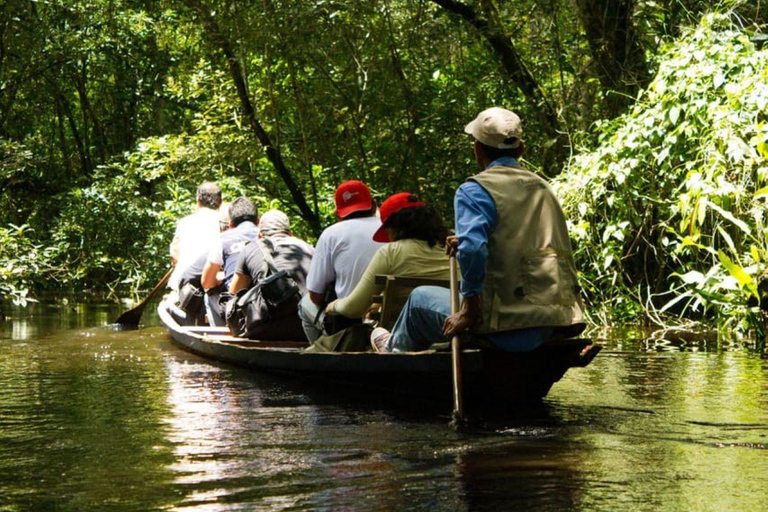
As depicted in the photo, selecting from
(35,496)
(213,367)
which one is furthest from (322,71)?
(35,496)

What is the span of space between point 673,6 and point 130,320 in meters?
6.89

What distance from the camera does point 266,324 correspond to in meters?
8.50

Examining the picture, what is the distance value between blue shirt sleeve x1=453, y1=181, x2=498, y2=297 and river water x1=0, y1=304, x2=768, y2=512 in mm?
736

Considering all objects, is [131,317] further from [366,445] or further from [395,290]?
[366,445]

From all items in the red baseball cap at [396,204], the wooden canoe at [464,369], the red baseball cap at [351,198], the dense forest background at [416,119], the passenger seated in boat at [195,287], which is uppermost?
the dense forest background at [416,119]

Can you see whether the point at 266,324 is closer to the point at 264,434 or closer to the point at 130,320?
the point at 264,434

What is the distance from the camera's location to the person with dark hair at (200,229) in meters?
10.3

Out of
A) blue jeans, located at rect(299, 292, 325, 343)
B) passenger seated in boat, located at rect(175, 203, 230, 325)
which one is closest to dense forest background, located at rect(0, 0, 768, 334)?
blue jeans, located at rect(299, 292, 325, 343)

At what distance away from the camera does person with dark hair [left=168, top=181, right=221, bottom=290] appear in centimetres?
1027

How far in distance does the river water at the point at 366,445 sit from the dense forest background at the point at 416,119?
192cm

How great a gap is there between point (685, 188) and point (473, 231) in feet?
19.3

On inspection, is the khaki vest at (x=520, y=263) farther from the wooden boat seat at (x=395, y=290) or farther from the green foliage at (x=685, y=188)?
the green foliage at (x=685, y=188)

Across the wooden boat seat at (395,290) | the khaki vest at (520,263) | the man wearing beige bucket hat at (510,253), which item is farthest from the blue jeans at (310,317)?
the khaki vest at (520,263)

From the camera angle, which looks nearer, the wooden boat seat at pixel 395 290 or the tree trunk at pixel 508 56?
the wooden boat seat at pixel 395 290
